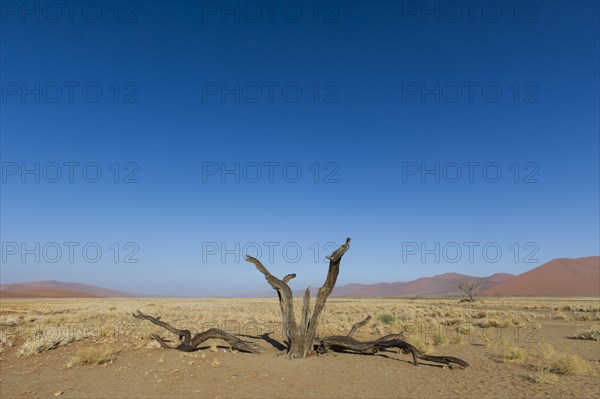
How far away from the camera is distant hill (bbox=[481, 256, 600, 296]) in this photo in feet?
419

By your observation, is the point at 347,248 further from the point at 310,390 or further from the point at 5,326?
the point at 5,326

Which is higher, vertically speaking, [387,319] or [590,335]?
[590,335]

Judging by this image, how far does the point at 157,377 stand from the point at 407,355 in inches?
313

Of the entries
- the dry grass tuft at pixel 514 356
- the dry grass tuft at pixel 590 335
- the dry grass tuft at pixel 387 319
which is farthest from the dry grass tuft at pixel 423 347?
the dry grass tuft at pixel 387 319

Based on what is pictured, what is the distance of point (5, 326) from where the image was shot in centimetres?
2019

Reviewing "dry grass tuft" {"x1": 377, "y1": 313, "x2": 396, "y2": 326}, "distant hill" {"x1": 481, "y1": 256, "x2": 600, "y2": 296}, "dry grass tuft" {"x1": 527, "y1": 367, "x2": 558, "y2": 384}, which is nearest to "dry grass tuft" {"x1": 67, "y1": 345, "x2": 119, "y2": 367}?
"dry grass tuft" {"x1": 527, "y1": 367, "x2": 558, "y2": 384}

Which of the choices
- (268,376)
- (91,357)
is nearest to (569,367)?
(268,376)

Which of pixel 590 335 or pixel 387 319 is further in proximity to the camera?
pixel 387 319

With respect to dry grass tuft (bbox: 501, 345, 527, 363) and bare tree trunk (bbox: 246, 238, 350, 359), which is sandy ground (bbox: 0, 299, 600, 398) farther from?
bare tree trunk (bbox: 246, 238, 350, 359)

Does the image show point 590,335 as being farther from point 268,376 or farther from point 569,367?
point 268,376

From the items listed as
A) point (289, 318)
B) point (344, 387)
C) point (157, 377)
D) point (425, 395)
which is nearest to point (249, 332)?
point (289, 318)

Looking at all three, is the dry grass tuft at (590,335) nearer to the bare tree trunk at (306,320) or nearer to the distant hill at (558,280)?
the bare tree trunk at (306,320)

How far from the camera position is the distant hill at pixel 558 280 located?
12775cm

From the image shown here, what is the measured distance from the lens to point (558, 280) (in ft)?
459
